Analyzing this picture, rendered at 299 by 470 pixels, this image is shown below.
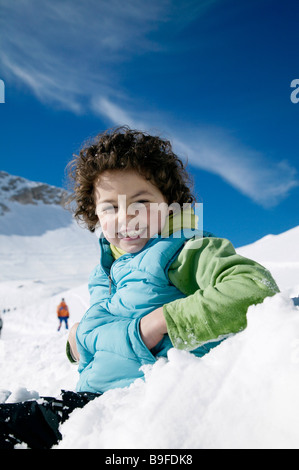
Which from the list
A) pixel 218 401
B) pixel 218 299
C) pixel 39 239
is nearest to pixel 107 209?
pixel 218 299

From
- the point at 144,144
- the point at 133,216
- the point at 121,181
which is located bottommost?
the point at 133,216

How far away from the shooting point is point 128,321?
1.67 m

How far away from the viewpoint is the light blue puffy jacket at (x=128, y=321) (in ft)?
5.20

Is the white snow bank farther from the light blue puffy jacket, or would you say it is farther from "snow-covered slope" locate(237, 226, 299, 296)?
"snow-covered slope" locate(237, 226, 299, 296)

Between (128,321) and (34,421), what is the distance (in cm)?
58

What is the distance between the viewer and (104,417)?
3.70ft

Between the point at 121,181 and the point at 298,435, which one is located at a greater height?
the point at 121,181

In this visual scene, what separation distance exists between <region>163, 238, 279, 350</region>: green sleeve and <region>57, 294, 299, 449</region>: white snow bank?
12cm

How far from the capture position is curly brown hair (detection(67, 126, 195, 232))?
2.13m

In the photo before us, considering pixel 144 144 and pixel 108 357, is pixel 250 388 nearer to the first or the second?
pixel 108 357

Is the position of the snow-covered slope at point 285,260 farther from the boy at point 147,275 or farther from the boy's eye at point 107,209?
the boy's eye at point 107,209

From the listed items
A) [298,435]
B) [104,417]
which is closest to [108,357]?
[104,417]

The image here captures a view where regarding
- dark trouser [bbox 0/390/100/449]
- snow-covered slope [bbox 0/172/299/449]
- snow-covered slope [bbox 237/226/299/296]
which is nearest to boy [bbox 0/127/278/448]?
dark trouser [bbox 0/390/100/449]

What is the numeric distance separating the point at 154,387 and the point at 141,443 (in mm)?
185
